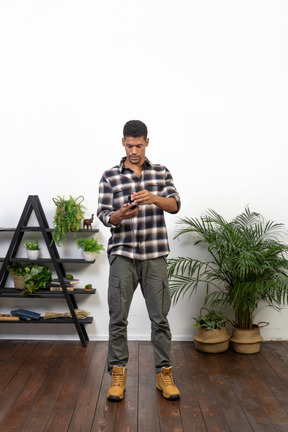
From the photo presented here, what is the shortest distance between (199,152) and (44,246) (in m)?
1.42

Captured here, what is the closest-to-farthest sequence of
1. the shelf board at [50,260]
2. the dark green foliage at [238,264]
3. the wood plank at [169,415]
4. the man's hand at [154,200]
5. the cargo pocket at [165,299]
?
the wood plank at [169,415] → the man's hand at [154,200] → the cargo pocket at [165,299] → the dark green foliage at [238,264] → the shelf board at [50,260]

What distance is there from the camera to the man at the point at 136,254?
277cm

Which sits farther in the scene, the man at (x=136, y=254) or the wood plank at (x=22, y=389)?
the man at (x=136, y=254)

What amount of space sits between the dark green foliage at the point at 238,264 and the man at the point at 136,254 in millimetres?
656

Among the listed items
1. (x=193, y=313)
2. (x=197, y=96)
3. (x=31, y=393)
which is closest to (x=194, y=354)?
(x=193, y=313)

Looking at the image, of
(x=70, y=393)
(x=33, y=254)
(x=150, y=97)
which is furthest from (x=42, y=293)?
(x=150, y=97)

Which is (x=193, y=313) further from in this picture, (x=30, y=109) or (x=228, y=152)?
(x=30, y=109)

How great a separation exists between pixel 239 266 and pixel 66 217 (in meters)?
1.30

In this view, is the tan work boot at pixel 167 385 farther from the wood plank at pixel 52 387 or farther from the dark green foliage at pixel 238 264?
the dark green foliage at pixel 238 264

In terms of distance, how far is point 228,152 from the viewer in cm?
393

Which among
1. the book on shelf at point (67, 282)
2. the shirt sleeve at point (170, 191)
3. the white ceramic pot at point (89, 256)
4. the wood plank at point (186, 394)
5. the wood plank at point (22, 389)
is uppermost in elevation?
the shirt sleeve at point (170, 191)

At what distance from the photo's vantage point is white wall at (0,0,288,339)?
386cm

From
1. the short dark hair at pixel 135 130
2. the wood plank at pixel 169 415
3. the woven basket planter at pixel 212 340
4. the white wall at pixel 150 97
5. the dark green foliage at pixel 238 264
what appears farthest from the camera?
the white wall at pixel 150 97

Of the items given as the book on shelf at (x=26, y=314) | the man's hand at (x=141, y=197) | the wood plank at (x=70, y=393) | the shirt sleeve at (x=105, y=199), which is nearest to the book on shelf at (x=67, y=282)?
the book on shelf at (x=26, y=314)
